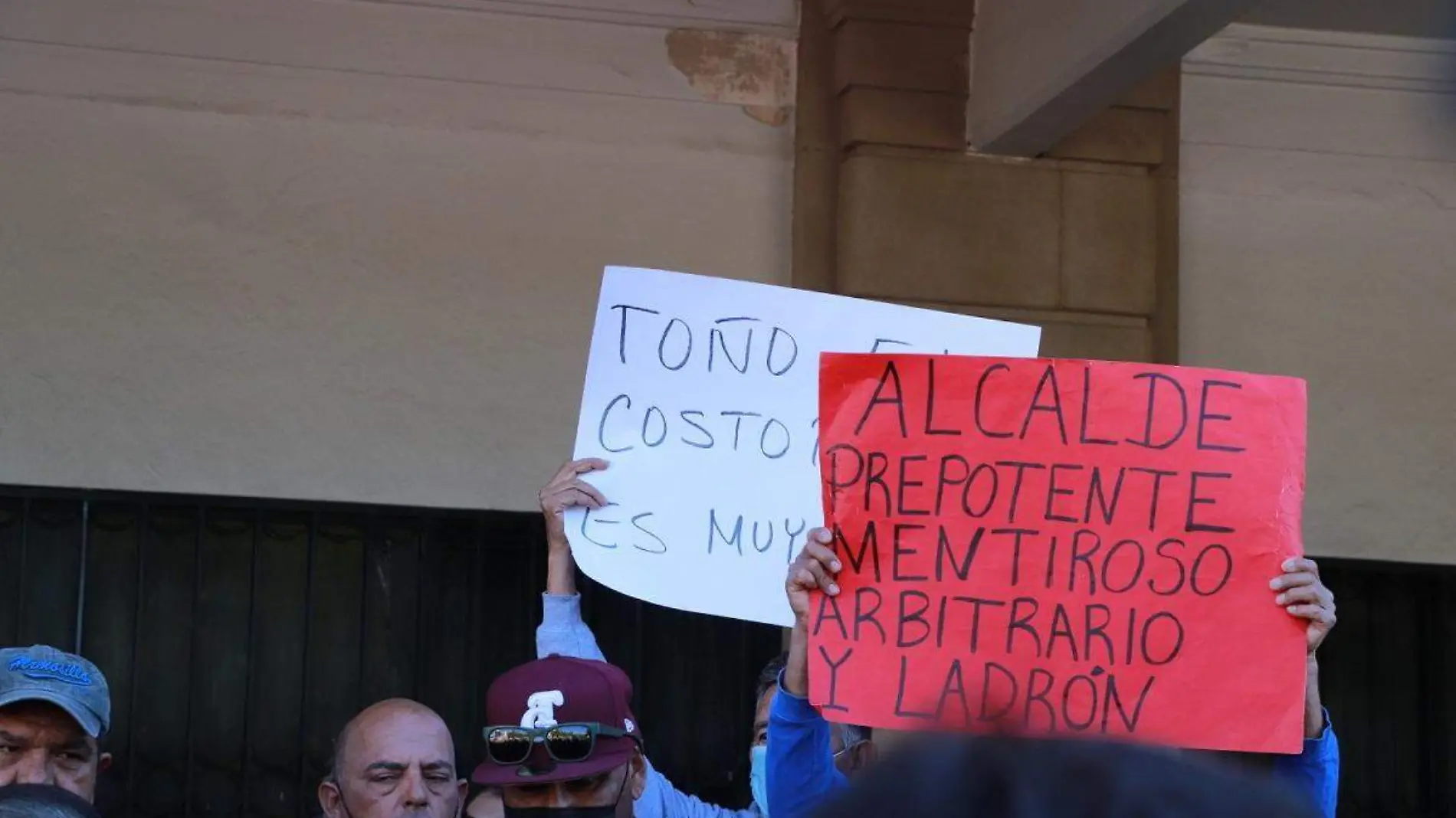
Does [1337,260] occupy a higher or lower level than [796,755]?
higher

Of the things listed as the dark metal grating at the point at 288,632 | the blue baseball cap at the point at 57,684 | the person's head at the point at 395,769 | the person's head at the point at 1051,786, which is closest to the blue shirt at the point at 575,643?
the person's head at the point at 395,769

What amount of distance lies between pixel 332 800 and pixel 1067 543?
1.76 metres

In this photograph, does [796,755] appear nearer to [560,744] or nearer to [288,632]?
[560,744]

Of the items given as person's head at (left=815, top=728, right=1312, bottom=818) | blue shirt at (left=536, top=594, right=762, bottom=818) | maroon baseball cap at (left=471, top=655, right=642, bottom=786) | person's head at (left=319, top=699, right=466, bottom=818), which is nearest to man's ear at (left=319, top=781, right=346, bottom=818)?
person's head at (left=319, top=699, right=466, bottom=818)

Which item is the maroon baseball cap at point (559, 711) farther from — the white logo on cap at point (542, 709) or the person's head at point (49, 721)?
the person's head at point (49, 721)

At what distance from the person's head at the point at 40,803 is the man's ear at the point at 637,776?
1.26m

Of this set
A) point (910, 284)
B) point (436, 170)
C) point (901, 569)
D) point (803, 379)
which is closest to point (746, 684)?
point (910, 284)

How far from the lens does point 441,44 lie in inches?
210

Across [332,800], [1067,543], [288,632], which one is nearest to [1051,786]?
[1067,543]

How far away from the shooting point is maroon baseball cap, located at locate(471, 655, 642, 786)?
336cm

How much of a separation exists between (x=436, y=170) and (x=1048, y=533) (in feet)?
9.52

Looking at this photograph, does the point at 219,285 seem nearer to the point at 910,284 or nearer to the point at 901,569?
the point at 910,284

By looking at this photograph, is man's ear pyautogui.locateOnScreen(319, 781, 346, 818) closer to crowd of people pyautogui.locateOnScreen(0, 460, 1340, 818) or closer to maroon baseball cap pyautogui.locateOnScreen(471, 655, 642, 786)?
crowd of people pyautogui.locateOnScreen(0, 460, 1340, 818)

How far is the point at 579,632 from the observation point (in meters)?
3.83
